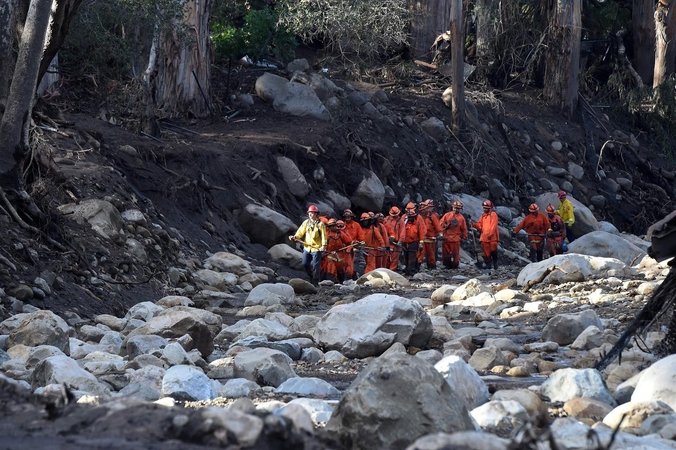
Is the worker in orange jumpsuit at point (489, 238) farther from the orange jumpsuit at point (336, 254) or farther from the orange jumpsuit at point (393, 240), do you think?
the orange jumpsuit at point (336, 254)

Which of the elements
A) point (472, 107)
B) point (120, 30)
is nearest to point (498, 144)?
point (472, 107)

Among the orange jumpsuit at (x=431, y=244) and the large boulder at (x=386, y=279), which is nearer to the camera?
the large boulder at (x=386, y=279)

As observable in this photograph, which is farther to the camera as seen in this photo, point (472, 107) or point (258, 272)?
point (472, 107)

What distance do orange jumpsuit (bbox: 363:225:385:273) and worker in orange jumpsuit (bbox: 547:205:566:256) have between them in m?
4.33

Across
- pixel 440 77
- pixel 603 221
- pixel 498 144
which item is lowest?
pixel 603 221

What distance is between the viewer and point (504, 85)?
1361 inches

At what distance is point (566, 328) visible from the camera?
9641 mm

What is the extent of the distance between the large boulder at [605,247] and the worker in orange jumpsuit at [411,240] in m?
3.26

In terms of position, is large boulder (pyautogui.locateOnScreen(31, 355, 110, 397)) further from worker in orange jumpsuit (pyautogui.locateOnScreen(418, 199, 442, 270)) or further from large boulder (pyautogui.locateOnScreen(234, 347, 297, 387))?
worker in orange jumpsuit (pyautogui.locateOnScreen(418, 199, 442, 270))

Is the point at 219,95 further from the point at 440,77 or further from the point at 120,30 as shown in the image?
the point at 440,77

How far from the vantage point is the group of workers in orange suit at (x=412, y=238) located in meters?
19.5

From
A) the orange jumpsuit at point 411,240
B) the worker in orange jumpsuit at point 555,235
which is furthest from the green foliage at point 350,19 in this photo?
the worker in orange jumpsuit at point 555,235

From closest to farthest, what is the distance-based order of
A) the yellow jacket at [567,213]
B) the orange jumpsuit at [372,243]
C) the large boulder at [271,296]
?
the large boulder at [271,296]
the orange jumpsuit at [372,243]
the yellow jacket at [567,213]

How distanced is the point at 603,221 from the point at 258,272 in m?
15.2
